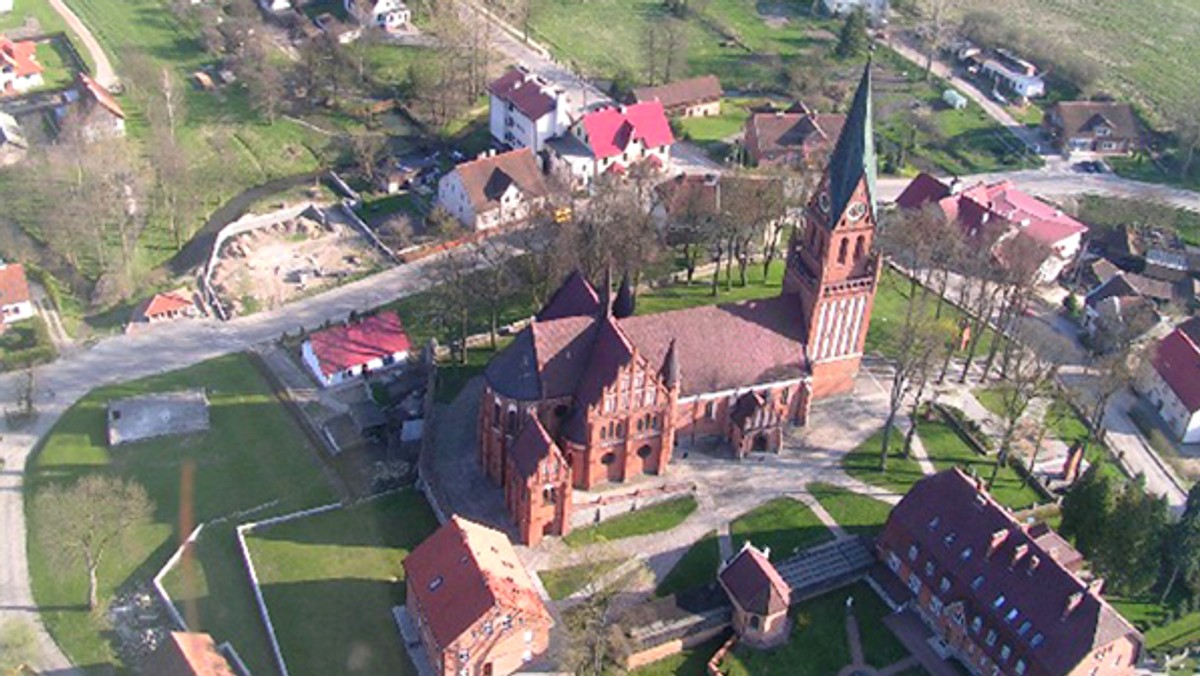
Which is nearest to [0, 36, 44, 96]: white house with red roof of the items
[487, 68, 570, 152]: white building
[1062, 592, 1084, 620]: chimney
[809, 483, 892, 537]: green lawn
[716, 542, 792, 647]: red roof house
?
[487, 68, 570, 152]: white building

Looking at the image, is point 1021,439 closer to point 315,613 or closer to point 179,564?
point 315,613

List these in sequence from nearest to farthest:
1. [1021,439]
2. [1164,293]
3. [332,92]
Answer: [1021,439] < [1164,293] < [332,92]

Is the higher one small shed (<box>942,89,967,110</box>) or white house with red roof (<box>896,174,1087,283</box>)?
white house with red roof (<box>896,174,1087,283</box>)

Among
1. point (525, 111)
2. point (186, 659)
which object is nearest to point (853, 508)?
point (186, 659)

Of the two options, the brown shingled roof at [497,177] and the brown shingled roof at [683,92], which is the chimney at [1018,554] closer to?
the brown shingled roof at [497,177]

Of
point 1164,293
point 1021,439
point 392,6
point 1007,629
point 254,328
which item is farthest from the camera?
point 392,6

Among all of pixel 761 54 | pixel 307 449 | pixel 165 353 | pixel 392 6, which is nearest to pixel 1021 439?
pixel 307 449

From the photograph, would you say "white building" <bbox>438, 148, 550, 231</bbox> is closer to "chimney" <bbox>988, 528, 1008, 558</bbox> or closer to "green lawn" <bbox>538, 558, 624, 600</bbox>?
"green lawn" <bbox>538, 558, 624, 600</bbox>
